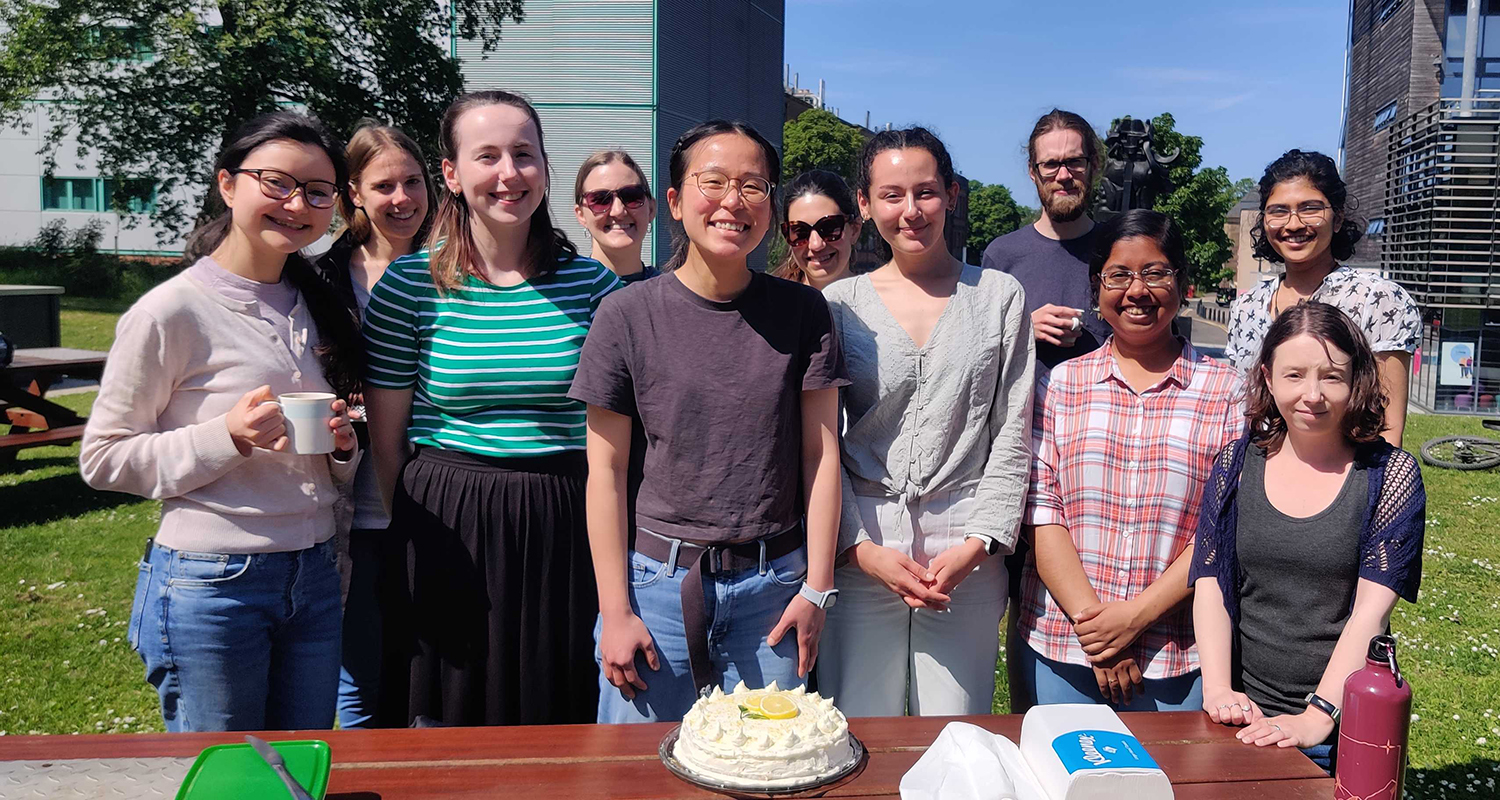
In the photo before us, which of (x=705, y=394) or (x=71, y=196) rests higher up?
(x=71, y=196)

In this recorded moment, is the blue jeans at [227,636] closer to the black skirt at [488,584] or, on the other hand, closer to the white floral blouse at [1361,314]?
the black skirt at [488,584]

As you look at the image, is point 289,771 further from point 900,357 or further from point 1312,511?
point 1312,511

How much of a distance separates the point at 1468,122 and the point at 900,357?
1727cm

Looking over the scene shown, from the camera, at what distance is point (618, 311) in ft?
8.75

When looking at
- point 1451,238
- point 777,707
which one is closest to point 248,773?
point 777,707

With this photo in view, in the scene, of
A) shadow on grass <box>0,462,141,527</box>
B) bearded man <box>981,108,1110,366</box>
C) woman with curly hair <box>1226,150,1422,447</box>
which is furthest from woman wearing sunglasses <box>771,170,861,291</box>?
shadow on grass <box>0,462,141,527</box>

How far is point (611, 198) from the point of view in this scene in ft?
13.8

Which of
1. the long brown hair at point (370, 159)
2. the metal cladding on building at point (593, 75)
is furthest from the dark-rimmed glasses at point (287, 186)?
the metal cladding on building at point (593, 75)

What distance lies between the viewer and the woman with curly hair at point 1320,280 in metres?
3.37

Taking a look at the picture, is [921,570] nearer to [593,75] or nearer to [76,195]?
[593,75]

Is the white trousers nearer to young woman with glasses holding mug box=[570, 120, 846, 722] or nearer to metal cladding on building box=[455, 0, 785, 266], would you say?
young woman with glasses holding mug box=[570, 120, 846, 722]

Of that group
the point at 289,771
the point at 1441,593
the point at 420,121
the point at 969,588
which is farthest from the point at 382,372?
the point at 420,121

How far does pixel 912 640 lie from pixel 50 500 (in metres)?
8.42

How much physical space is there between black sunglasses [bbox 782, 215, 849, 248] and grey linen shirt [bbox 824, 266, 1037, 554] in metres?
1.09
